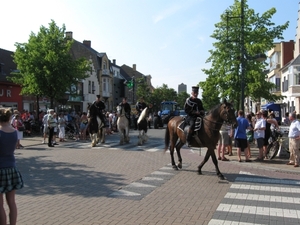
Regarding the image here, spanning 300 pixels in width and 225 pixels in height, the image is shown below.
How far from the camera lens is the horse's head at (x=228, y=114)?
10.1m

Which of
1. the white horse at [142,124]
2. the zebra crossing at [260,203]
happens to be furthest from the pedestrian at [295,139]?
the white horse at [142,124]

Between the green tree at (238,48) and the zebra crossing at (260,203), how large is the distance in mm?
12282

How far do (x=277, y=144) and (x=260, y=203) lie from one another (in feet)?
23.1


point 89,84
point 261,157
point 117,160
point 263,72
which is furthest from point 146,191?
point 89,84

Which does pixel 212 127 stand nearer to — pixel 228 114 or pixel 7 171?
pixel 228 114

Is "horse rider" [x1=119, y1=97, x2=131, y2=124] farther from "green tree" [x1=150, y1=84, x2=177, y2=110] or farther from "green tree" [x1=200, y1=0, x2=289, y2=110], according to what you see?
"green tree" [x1=150, y1=84, x2=177, y2=110]

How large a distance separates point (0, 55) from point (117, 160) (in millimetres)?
32574

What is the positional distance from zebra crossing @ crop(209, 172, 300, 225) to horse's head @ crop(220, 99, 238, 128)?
5.27 ft

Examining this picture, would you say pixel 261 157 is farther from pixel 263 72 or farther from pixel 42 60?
pixel 42 60

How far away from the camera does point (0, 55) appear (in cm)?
4062

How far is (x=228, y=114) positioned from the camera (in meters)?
10.1

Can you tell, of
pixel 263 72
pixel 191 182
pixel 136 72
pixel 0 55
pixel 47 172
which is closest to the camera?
pixel 191 182

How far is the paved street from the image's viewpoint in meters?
6.36

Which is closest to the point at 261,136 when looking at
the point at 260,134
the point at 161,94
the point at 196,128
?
the point at 260,134
